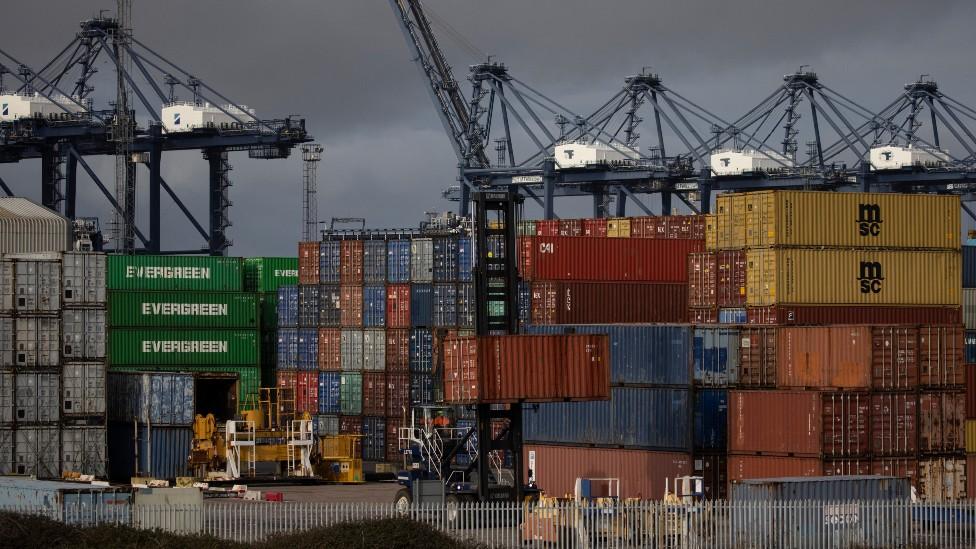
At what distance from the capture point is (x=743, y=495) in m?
37.8

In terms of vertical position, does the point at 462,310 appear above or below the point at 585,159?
below

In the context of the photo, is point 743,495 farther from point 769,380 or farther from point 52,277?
point 52,277

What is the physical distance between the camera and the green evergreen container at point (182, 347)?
69000mm

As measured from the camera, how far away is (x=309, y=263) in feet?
227

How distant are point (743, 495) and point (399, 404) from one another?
28.9m

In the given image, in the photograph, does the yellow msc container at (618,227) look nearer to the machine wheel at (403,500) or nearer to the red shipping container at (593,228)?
the red shipping container at (593,228)

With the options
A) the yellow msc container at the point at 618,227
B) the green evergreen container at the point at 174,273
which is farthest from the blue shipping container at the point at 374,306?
the yellow msc container at the point at 618,227

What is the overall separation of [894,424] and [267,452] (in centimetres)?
2462

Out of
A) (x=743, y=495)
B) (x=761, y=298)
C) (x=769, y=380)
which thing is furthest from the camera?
(x=761, y=298)

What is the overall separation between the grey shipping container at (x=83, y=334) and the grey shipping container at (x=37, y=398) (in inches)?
41.3

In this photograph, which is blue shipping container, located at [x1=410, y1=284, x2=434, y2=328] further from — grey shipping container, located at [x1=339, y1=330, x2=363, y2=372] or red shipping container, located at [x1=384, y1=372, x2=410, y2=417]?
grey shipping container, located at [x1=339, y1=330, x2=363, y2=372]

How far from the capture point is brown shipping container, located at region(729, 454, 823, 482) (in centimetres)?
4325

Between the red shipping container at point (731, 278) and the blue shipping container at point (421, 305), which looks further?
the blue shipping container at point (421, 305)

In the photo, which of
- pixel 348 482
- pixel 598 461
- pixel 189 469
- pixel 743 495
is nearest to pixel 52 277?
pixel 189 469
